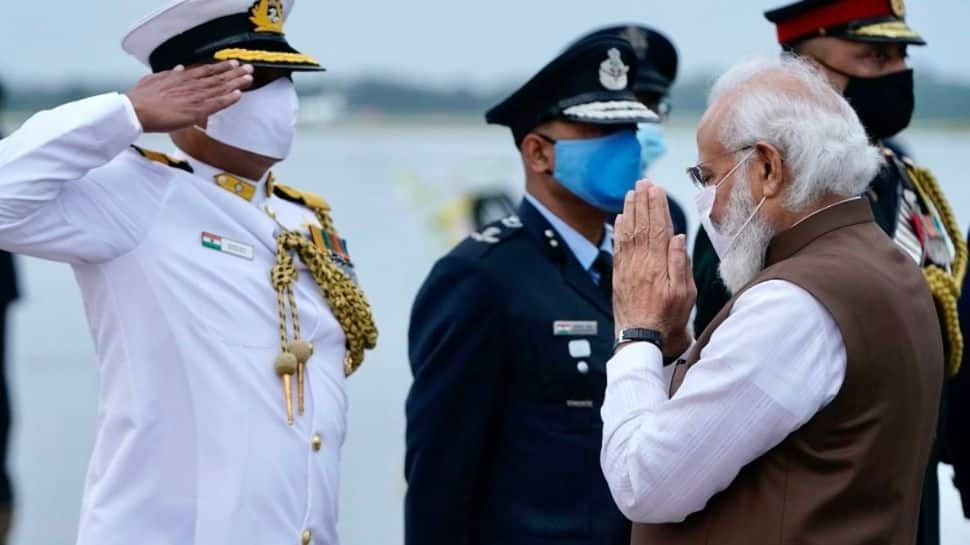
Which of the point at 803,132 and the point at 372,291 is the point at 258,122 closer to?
the point at 803,132

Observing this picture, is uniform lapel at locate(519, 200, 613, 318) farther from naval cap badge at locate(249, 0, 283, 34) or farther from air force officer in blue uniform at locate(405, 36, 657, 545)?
naval cap badge at locate(249, 0, 283, 34)

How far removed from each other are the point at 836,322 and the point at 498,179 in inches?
161

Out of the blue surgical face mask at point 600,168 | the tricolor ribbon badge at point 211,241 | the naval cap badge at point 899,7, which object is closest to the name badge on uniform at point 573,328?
the blue surgical face mask at point 600,168

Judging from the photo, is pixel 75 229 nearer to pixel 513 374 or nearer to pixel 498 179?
pixel 513 374

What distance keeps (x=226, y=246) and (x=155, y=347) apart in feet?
0.80

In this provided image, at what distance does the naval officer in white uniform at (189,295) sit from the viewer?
2572 mm

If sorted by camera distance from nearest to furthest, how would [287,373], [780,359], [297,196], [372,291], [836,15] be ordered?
[780,359] < [287,373] < [297,196] < [836,15] < [372,291]

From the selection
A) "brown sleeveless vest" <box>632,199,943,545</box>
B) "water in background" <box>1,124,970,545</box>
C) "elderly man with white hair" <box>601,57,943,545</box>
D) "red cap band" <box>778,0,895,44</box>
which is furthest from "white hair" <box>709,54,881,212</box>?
"water in background" <box>1,124,970,545</box>

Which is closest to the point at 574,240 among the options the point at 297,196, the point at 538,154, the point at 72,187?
the point at 538,154

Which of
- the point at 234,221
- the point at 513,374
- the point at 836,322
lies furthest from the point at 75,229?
the point at 836,322

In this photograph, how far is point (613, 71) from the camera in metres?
3.47

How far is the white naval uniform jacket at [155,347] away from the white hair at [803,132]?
89 centimetres

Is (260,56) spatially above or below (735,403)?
above

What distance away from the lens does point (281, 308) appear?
2771 millimetres
